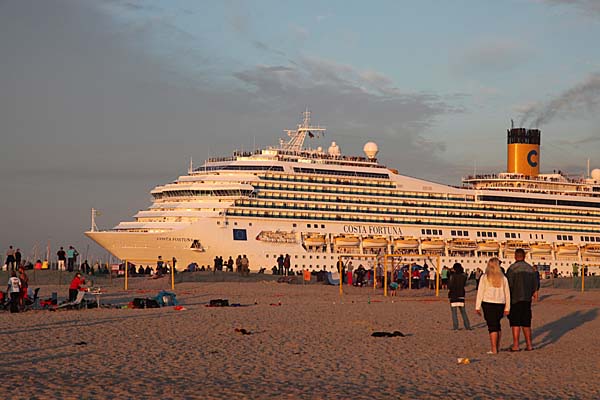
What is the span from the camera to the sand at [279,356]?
10.8 metres

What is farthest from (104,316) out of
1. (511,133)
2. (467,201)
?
(511,133)

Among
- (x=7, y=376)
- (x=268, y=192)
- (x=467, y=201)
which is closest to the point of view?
(x=7, y=376)

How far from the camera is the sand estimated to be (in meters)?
10.8

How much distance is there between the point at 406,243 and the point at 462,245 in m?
5.34

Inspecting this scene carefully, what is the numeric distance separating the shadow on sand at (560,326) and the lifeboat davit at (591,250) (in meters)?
58.4

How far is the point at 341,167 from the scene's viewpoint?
73.7 meters

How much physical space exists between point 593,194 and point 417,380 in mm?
79535

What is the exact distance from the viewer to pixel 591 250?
8406 centimetres

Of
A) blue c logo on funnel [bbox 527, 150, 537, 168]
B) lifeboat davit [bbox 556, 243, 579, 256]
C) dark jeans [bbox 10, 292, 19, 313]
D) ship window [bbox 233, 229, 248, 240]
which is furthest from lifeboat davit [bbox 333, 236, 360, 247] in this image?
dark jeans [bbox 10, 292, 19, 313]

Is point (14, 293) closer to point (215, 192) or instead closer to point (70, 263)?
point (70, 263)

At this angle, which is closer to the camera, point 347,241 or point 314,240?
point 314,240

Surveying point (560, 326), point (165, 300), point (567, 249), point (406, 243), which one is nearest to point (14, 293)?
point (165, 300)

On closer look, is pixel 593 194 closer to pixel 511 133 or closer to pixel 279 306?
pixel 511 133

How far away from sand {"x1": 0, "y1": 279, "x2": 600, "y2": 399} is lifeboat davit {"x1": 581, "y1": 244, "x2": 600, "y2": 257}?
6173 centimetres
